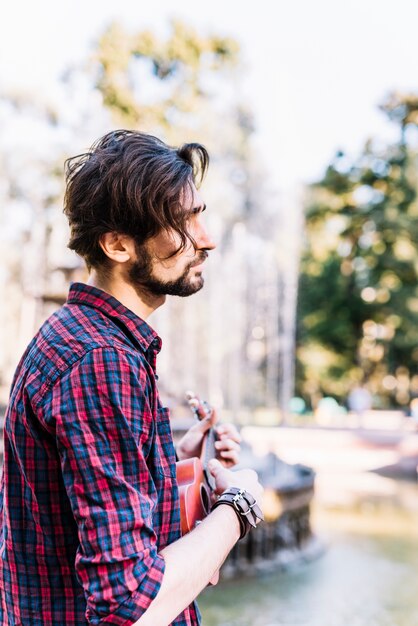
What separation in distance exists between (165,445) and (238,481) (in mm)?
204

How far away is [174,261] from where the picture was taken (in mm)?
1357

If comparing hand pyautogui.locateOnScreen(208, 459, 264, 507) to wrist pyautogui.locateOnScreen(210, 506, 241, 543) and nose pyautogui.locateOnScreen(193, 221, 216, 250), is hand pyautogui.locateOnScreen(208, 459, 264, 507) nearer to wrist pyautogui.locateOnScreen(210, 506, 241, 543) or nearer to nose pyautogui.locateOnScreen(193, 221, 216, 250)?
wrist pyautogui.locateOnScreen(210, 506, 241, 543)

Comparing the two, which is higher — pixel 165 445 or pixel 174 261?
pixel 174 261

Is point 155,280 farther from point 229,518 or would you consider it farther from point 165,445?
point 229,518

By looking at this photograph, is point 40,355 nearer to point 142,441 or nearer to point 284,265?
point 142,441

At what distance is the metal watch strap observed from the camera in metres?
1.31

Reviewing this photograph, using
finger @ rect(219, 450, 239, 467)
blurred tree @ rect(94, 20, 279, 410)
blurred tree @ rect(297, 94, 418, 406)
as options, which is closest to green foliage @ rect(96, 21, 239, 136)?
blurred tree @ rect(94, 20, 279, 410)

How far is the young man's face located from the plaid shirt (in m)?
0.07

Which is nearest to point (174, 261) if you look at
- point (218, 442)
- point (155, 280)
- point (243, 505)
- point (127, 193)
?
point (155, 280)

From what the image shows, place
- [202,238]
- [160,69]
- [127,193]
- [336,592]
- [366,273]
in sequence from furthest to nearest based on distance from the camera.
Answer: [366,273] → [160,69] → [336,592] → [202,238] → [127,193]

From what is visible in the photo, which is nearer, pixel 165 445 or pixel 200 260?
pixel 165 445

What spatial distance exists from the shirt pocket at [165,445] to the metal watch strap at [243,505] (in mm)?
106

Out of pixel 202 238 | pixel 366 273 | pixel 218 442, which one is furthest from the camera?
pixel 366 273

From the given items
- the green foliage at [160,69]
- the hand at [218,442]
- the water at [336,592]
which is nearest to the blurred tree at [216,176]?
the green foliage at [160,69]
